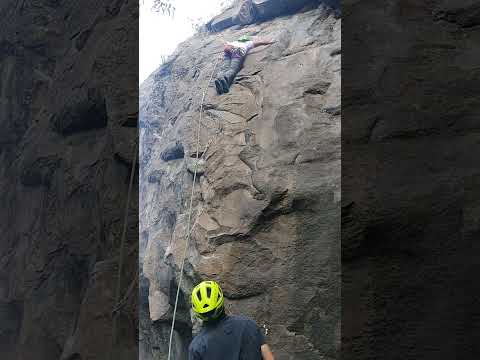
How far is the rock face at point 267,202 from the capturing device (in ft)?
19.3

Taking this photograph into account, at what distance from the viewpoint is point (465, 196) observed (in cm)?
68

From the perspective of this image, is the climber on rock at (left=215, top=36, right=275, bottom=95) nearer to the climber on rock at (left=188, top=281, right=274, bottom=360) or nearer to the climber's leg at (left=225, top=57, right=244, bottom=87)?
the climber's leg at (left=225, top=57, right=244, bottom=87)

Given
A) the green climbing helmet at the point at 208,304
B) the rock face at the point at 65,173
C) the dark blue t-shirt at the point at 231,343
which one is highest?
the rock face at the point at 65,173

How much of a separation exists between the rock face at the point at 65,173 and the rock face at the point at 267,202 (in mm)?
4567

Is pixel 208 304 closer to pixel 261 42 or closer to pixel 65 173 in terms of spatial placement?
pixel 65 173

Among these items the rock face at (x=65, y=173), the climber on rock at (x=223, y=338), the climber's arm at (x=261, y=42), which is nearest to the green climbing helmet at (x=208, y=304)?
the climber on rock at (x=223, y=338)

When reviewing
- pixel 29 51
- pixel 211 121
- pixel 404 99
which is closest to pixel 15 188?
pixel 29 51

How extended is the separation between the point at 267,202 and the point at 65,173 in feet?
15.6

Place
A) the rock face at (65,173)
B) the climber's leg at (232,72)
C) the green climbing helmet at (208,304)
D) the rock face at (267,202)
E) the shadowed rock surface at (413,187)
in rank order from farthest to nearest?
1. the climber's leg at (232,72)
2. the rock face at (267,202)
3. the green climbing helmet at (208,304)
4. the rock face at (65,173)
5. the shadowed rock surface at (413,187)

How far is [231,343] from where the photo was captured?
3.11 m

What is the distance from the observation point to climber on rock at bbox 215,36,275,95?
728cm

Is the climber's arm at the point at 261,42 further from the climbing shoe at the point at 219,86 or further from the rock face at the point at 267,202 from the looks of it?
the climbing shoe at the point at 219,86

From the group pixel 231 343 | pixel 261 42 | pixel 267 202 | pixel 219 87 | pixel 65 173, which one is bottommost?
pixel 267 202

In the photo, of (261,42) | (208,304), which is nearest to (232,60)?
(261,42)
